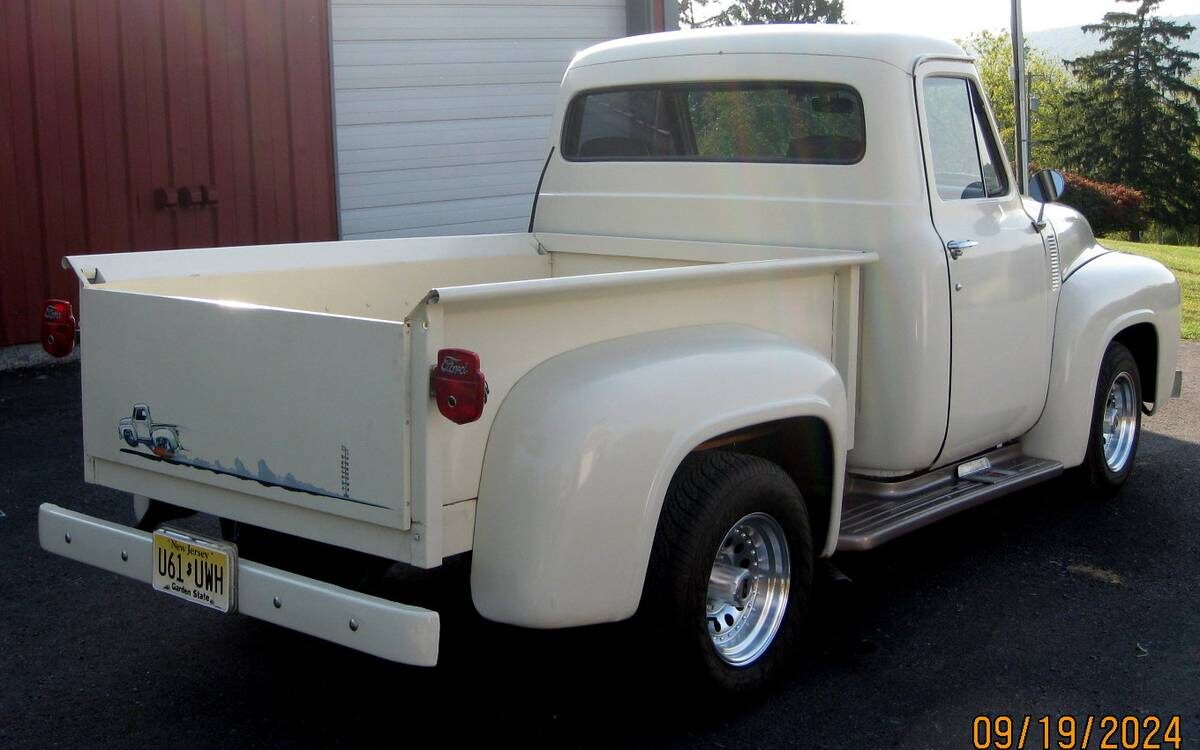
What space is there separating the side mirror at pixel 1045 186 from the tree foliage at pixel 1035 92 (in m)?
52.7

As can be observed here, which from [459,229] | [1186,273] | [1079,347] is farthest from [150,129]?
[1186,273]

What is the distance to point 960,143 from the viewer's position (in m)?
4.88

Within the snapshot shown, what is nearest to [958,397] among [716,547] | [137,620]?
[716,547]

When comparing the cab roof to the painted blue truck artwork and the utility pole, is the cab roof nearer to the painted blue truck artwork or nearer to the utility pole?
the utility pole

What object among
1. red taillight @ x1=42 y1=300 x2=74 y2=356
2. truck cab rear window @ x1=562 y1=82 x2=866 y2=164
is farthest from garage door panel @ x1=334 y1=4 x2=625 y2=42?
red taillight @ x1=42 y1=300 x2=74 y2=356

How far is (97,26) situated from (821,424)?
6.85 m

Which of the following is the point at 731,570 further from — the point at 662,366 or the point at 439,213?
the point at 439,213

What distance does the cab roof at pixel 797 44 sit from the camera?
4.60 meters

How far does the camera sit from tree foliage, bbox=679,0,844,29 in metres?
55.9

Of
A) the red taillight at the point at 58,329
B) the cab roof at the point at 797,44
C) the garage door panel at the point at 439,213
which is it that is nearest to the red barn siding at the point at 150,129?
the garage door panel at the point at 439,213

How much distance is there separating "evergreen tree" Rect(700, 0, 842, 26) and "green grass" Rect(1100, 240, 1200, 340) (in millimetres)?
38898

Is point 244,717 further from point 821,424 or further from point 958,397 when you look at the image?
point 958,397

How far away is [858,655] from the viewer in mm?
4246

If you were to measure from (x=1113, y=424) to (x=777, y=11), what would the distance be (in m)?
54.6
